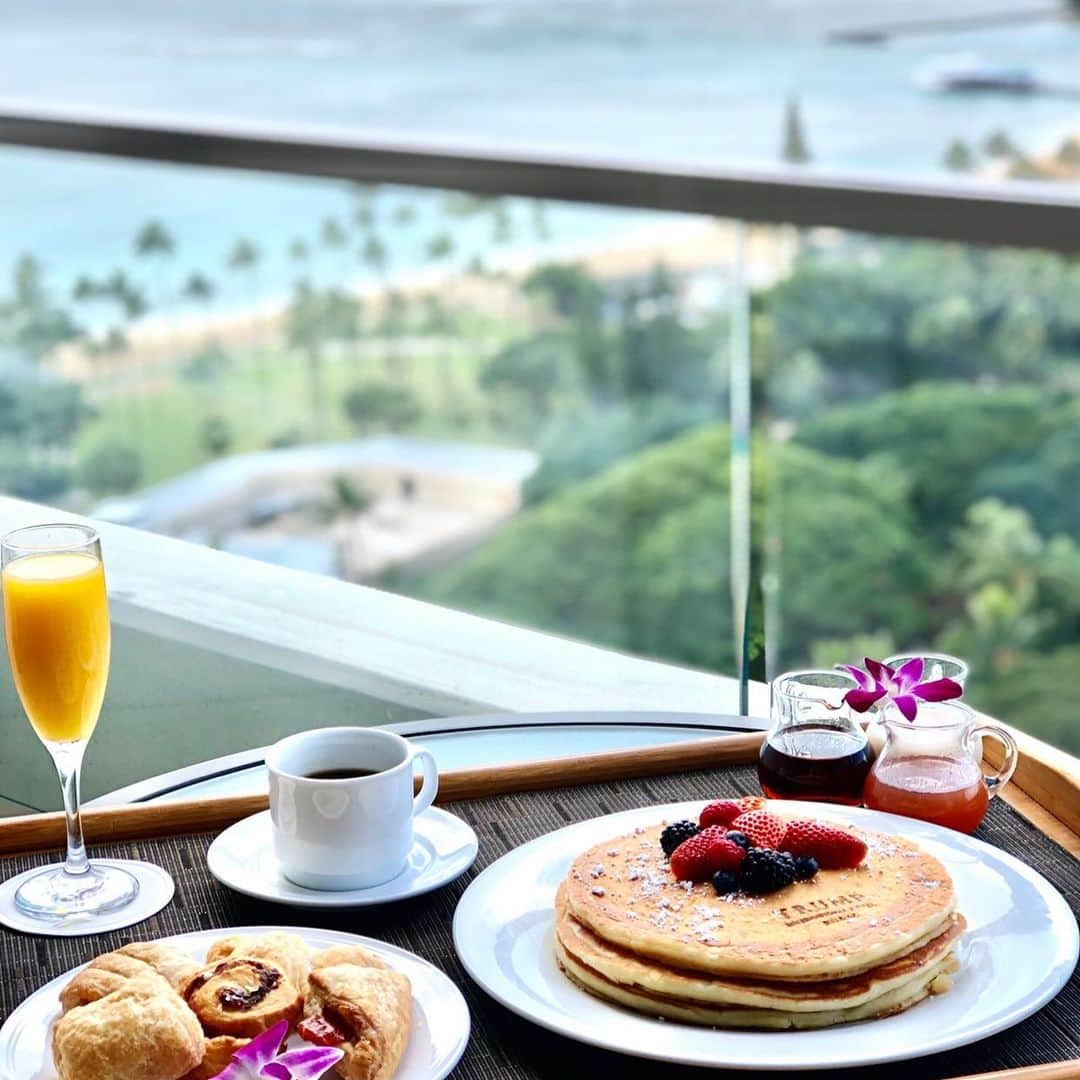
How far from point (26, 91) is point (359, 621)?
3.57 m

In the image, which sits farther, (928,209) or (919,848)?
(928,209)

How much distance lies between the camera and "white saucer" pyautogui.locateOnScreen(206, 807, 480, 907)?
94 cm

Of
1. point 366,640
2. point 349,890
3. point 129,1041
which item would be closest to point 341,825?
point 349,890

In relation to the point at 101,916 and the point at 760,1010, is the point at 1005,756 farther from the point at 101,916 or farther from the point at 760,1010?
the point at 101,916

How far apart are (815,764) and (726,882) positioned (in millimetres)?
198

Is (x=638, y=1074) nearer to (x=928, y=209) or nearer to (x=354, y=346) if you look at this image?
(x=928, y=209)

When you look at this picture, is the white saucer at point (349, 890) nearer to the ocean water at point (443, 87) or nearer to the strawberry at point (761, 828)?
the strawberry at point (761, 828)

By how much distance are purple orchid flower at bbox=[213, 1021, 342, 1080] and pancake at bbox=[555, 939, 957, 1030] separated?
0.53 feet

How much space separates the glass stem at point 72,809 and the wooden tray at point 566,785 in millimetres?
44

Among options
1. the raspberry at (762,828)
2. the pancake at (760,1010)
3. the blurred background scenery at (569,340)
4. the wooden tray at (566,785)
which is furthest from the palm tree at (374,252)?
the pancake at (760,1010)

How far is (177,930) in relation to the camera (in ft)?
3.05

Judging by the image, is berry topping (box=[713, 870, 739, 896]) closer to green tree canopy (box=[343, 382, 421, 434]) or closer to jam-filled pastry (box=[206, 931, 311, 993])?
jam-filled pastry (box=[206, 931, 311, 993])

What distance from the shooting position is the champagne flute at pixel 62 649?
988 mm

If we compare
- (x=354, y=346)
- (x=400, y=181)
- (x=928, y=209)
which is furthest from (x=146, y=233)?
(x=928, y=209)
